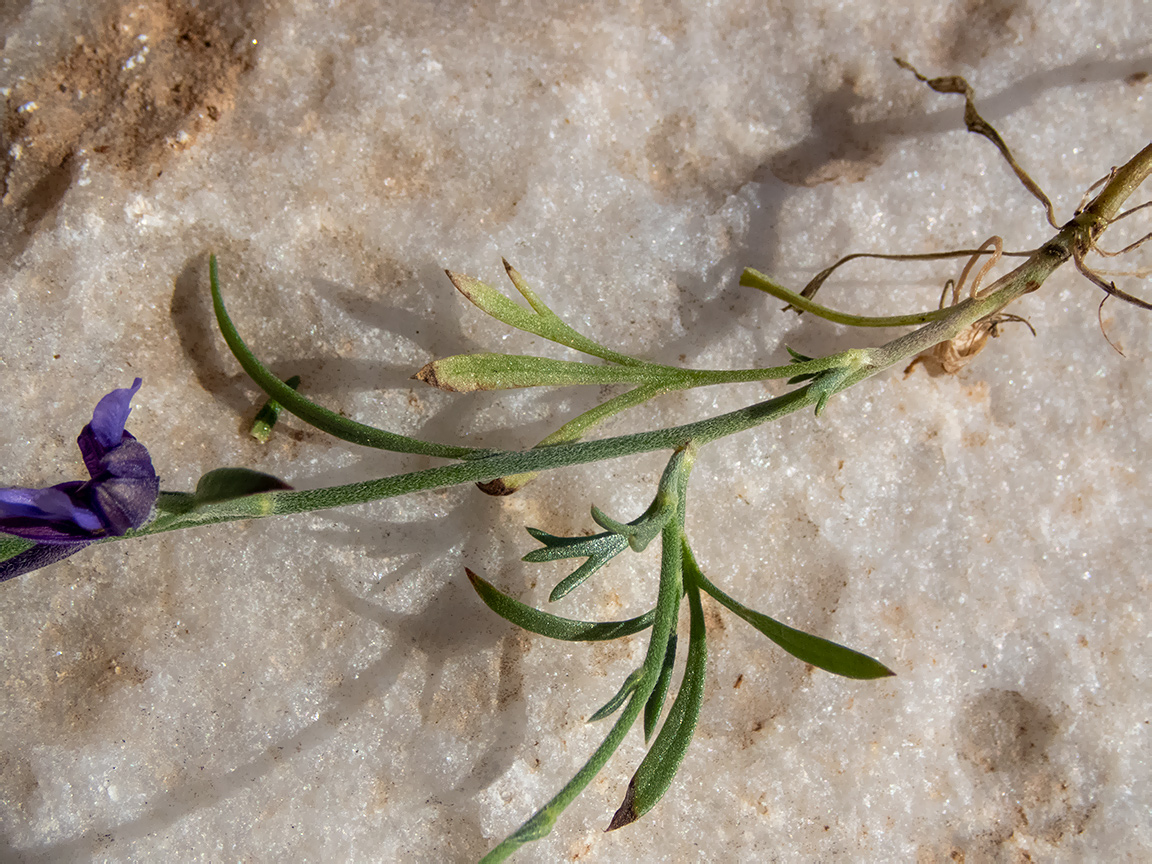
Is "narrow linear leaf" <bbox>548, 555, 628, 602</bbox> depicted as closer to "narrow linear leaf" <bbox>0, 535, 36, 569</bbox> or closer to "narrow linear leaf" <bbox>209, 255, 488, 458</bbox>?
"narrow linear leaf" <bbox>209, 255, 488, 458</bbox>

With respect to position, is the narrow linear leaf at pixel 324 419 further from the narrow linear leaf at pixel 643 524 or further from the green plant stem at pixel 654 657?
the green plant stem at pixel 654 657

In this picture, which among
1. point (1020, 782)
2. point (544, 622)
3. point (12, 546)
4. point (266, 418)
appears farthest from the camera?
point (1020, 782)

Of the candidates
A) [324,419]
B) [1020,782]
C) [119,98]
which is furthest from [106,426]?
[1020,782]

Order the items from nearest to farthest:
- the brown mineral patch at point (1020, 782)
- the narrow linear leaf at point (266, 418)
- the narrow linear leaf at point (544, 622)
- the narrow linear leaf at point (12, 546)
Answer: the narrow linear leaf at point (12, 546)
the narrow linear leaf at point (544, 622)
the narrow linear leaf at point (266, 418)
the brown mineral patch at point (1020, 782)

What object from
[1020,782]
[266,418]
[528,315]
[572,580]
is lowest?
[1020,782]

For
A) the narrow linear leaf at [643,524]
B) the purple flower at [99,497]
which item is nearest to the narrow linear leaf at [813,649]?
the narrow linear leaf at [643,524]

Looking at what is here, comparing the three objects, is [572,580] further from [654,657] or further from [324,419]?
[324,419]

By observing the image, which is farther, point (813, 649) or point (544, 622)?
point (544, 622)
